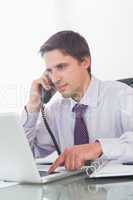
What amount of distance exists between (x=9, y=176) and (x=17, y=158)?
0.11 metres

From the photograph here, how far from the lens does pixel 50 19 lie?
2.97 metres

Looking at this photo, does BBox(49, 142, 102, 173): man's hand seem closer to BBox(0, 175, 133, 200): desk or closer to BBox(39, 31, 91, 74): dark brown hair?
BBox(0, 175, 133, 200): desk

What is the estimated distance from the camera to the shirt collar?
1688 mm

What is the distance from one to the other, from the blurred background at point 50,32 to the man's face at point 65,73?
99cm

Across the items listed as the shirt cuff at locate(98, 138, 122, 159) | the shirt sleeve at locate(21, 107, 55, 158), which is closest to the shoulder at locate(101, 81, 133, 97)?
the shirt sleeve at locate(21, 107, 55, 158)

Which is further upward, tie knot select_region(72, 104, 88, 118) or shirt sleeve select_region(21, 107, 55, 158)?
tie knot select_region(72, 104, 88, 118)

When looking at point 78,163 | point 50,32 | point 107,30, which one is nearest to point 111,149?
point 78,163

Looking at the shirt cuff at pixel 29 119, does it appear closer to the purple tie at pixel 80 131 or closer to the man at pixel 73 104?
the man at pixel 73 104

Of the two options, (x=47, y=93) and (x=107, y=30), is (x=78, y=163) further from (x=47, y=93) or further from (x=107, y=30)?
(x=107, y=30)

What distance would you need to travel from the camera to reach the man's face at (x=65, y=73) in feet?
5.47

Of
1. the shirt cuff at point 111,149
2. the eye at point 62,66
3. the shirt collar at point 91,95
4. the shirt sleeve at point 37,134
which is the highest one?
the eye at point 62,66

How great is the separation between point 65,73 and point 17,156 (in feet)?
2.45

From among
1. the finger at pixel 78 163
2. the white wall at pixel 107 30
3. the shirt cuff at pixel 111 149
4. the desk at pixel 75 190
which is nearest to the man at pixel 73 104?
the shirt cuff at pixel 111 149

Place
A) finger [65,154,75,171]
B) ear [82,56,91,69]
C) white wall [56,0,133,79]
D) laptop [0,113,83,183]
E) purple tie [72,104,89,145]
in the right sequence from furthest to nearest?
white wall [56,0,133,79], ear [82,56,91,69], purple tie [72,104,89,145], finger [65,154,75,171], laptop [0,113,83,183]
